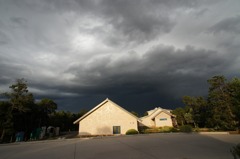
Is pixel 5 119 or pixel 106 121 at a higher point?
pixel 5 119

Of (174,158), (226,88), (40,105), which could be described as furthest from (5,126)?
(226,88)

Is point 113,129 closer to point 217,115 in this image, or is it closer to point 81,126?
point 81,126

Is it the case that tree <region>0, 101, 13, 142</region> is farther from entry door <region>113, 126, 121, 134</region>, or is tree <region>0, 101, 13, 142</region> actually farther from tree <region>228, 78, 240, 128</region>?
tree <region>228, 78, 240, 128</region>

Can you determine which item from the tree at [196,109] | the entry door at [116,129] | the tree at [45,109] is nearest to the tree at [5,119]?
the tree at [45,109]

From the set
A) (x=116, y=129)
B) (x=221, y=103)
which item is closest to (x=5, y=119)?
(x=116, y=129)

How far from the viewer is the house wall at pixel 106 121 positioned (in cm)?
2883

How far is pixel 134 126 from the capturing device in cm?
2912

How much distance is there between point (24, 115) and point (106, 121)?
74.3 ft

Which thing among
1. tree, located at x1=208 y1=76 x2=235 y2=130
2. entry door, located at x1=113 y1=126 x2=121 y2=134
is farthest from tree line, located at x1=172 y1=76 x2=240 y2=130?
entry door, located at x1=113 y1=126 x2=121 y2=134

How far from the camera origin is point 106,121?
2936 centimetres

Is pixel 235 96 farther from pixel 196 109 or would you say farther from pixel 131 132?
pixel 131 132

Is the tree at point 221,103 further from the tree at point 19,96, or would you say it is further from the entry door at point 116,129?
the tree at point 19,96

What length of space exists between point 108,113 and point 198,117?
27.5 m

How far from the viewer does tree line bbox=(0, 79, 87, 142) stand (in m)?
27.5
